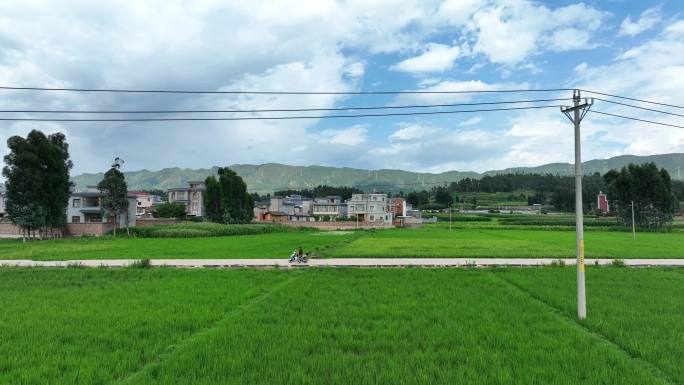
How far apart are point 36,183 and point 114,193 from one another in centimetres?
1144

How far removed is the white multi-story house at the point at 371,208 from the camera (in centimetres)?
10100

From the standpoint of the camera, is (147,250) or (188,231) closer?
(147,250)

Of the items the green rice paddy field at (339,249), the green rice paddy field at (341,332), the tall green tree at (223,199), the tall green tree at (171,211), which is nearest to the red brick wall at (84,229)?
the green rice paddy field at (339,249)

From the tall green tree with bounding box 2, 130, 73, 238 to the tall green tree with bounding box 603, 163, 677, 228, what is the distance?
85.4 meters

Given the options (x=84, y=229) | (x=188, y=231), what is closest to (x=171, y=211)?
(x=84, y=229)

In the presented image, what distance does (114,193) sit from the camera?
56.4m

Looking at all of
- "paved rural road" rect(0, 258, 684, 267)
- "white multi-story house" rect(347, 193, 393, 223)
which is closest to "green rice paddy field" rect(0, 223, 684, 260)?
"paved rural road" rect(0, 258, 684, 267)

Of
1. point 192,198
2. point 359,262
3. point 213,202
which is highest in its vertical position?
point 192,198

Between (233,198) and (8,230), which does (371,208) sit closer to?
(233,198)

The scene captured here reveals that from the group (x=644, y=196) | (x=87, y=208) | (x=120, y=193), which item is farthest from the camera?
(x=644, y=196)

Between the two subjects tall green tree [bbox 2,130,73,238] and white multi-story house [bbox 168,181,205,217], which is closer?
tall green tree [bbox 2,130,73,238]

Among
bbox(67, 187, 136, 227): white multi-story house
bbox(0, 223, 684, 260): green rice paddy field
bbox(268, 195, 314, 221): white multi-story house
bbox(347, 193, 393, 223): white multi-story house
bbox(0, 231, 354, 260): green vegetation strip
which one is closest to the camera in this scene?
bbox(0, 231, 354, 260): green vegetation strip

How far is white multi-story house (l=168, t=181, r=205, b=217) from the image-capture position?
346ft

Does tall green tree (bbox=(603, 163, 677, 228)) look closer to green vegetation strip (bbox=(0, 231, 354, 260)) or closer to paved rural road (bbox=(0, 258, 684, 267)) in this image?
paved rural road (bbox=(0, 258, 684, 267))
